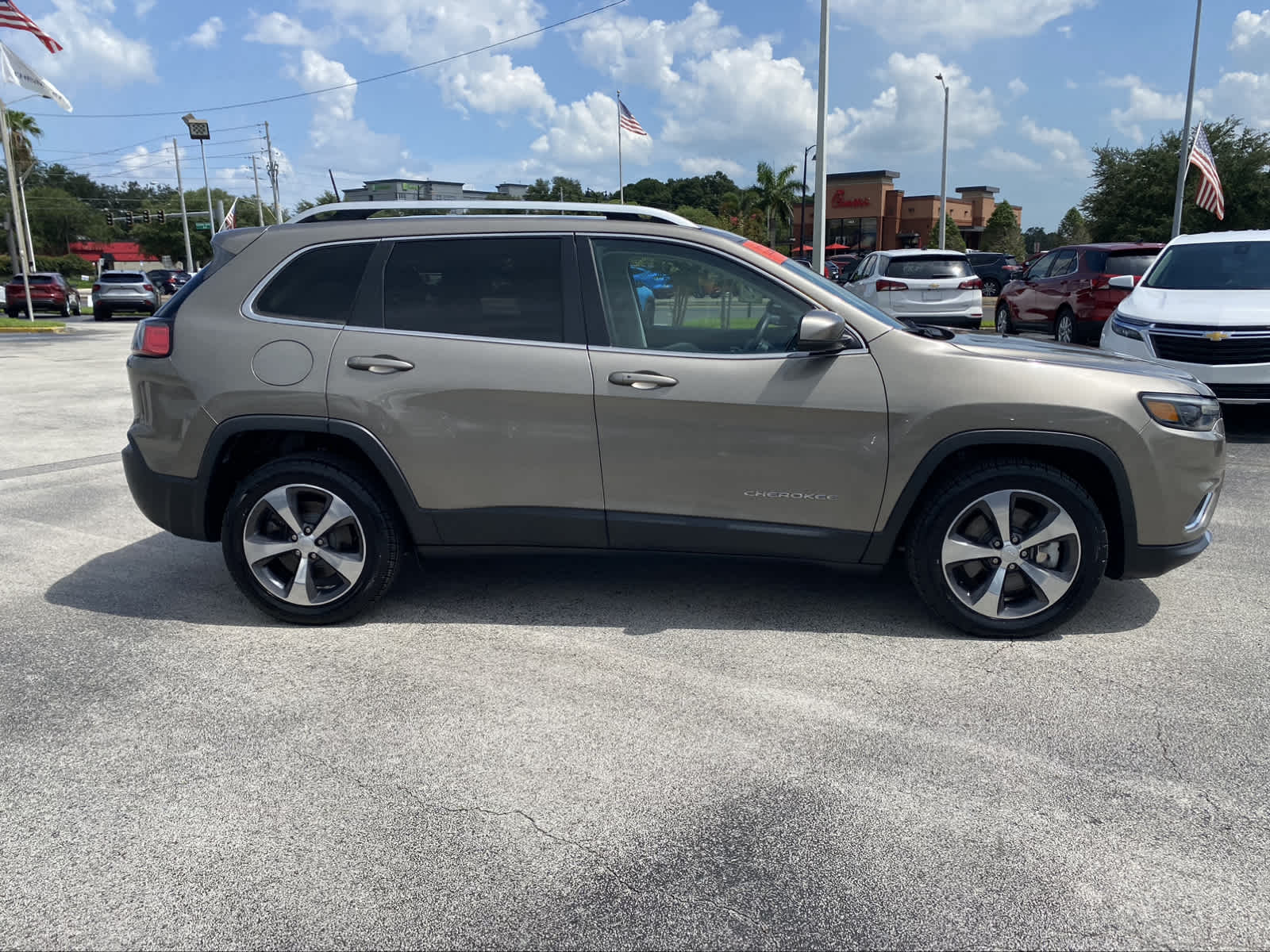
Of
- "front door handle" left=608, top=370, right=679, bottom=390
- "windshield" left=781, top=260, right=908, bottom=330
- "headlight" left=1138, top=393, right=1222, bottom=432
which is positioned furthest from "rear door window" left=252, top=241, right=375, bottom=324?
"headlight" left=1138, top=393, right=1222, bottom=432

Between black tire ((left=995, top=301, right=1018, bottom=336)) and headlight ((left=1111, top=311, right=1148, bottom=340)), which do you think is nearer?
headlight ((left=1111, top=311, right=1148, bottom=340))

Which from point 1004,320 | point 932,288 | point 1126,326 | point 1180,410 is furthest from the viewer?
point 1004,320

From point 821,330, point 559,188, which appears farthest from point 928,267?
point 559,188

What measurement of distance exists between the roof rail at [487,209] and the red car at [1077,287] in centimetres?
1058

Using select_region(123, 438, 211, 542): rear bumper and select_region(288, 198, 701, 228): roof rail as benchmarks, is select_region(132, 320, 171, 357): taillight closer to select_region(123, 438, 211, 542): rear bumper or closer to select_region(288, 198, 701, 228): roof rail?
select_region(123, 438, 211, 542): rear bumper

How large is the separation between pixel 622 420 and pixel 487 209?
122 centimetres

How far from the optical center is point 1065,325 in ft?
46.5

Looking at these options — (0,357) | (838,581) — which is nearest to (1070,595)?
(838,581)

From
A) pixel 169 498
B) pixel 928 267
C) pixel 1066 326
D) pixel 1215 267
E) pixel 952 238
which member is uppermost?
pixel 952 238

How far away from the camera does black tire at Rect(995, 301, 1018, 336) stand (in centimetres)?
1595

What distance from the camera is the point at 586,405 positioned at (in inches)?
159

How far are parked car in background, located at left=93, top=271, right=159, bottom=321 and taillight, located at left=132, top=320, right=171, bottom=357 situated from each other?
3191cm

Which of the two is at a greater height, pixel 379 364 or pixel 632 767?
pixel 379 364

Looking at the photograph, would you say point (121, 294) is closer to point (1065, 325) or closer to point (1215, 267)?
point (1065, 325)
